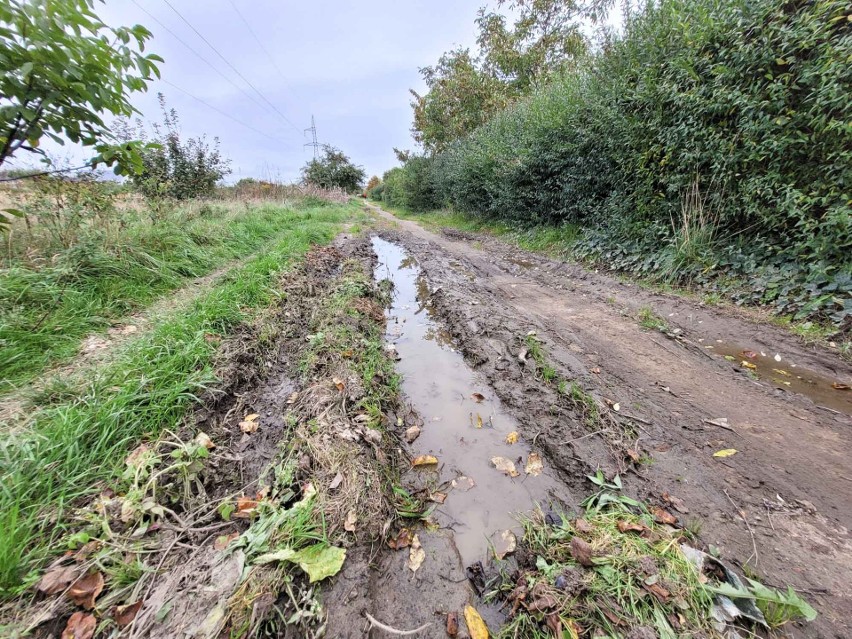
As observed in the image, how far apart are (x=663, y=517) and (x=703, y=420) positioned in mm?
1157

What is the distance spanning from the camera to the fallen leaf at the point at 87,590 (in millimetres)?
1267

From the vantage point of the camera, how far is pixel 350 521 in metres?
1.69

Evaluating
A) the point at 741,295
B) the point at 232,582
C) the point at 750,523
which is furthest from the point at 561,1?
the point at 232,582

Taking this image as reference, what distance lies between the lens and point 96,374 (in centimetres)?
239

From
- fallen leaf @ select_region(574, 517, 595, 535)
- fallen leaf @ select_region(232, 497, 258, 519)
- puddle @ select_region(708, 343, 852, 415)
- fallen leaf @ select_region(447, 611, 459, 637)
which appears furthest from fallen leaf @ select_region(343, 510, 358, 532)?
puddle @ select_region(708, 343, 852, 415)

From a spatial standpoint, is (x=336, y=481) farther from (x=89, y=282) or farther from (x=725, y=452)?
(x=89, y=282)

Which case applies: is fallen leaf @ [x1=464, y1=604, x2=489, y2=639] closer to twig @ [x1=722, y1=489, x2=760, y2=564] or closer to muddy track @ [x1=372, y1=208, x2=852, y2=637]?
muddy track @ [x1=372, y1=208, x2=852, y2=637]

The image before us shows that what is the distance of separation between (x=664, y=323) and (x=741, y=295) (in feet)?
4.56

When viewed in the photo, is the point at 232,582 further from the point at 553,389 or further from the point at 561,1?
the point at 561,1

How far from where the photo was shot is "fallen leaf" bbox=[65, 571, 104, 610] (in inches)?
49.9

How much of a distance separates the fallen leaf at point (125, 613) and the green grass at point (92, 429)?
1.18 feet

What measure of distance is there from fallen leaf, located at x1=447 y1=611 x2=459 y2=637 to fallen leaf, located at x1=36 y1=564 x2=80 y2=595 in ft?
5.20

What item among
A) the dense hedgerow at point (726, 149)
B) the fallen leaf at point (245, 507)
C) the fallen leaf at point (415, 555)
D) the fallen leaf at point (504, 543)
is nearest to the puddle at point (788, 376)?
the dense hedgerow at point (726, 149)

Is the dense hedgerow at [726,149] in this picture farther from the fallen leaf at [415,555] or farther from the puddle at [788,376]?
the fallen leaf at [415,555]
